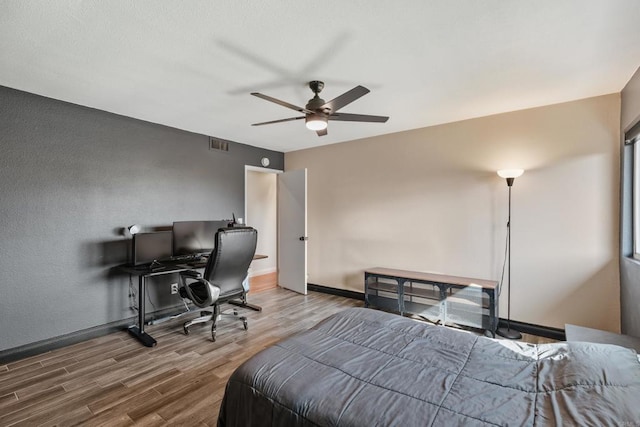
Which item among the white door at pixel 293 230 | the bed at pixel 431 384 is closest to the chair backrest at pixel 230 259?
the bed at pixel 431 384

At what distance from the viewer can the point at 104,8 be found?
173 cm

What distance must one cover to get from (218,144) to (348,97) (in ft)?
9.77

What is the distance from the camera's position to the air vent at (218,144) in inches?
179

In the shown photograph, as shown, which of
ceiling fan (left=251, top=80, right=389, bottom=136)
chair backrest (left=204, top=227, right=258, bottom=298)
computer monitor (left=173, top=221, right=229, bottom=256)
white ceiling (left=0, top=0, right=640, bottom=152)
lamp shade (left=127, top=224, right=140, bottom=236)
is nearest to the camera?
white ceiling (left=0, top=0, right=640, bottom=152)

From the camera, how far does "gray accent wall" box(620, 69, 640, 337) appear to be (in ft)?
Answer: 8.33

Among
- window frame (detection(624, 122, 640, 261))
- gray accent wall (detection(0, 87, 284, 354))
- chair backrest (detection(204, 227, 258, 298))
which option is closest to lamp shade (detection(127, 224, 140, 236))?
gray accent wall (detection(0, 87, 284, 354))

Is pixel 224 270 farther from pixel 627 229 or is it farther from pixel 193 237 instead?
pixel 627 229

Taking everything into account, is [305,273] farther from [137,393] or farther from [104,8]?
[104,8]

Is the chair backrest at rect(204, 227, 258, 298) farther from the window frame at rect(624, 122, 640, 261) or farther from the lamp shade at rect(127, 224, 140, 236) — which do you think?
the window frame at rect(624, 122, 640, 261)

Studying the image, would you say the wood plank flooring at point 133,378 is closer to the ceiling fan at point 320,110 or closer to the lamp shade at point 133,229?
the lamp shade at point 133,229

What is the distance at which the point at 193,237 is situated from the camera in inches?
154

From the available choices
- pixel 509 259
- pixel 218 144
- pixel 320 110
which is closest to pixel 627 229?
pixel 509 259

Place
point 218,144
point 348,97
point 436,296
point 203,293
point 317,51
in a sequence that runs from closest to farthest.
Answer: point 317,51 < point 348,97 < point 203,293 < point 436,296 < point 218,144

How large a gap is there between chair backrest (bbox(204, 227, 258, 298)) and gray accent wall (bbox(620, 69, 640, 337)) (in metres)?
3.56
